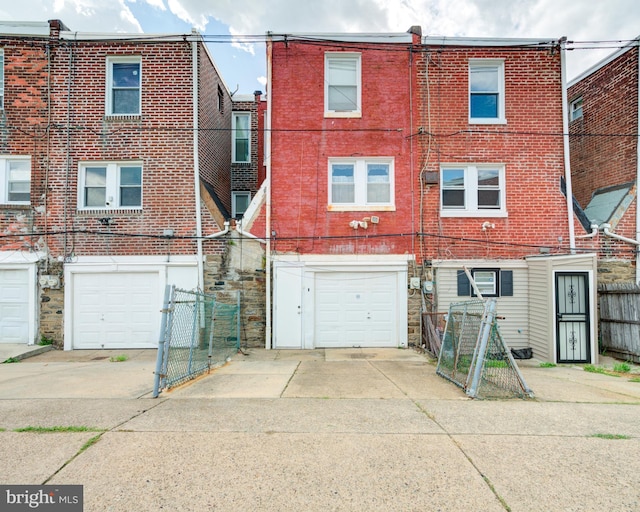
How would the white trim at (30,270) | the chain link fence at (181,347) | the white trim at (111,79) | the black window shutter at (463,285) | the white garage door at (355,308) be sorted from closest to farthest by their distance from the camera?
the chain link fence at (181,347), the white trim at (30,270), the black window shutter at (463,285), the white garage door at (355,308), the white trim at (111,79)

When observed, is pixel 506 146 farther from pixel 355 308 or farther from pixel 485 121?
pixel 355 308

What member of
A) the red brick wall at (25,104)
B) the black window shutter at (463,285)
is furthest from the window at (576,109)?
the red brick wall at (25,104)

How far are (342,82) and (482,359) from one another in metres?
8.91

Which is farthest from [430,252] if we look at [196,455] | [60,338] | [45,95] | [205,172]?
[45,95]

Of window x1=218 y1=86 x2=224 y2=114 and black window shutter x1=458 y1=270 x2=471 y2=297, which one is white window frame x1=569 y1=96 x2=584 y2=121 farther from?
window x1=218 y1=86 x2=224 y2=114

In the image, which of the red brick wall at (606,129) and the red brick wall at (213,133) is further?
the red brick wall at (213,133)

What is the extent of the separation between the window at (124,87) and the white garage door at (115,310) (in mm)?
4748

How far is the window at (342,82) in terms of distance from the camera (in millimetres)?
11789

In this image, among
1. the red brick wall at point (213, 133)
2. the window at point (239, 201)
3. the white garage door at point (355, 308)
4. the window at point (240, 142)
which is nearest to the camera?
the white garage door at point (355, 308)

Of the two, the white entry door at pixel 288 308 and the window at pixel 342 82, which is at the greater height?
the window at pixel 342 82

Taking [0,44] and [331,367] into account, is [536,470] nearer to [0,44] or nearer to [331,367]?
[331,367]

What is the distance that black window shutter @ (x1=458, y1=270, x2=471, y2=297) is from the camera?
1129 cm

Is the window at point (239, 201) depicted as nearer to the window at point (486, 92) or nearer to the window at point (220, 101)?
the window at point (220, 101)

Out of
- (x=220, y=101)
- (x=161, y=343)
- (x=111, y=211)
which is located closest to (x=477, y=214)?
(x=161, y=343)
